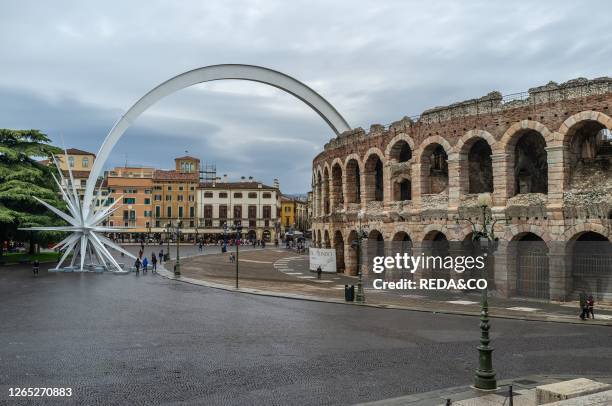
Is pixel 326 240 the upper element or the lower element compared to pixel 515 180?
lower

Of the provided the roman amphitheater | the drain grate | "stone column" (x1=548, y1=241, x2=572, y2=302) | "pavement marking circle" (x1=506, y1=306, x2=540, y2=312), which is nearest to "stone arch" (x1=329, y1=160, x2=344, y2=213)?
Result: the roman amphitheater

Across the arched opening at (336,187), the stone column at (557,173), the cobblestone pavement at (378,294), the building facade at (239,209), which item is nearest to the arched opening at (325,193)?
the arched opening at (336,187)

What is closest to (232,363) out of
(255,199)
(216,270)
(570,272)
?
(570,272)

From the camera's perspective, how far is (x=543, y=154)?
33719 millimetres

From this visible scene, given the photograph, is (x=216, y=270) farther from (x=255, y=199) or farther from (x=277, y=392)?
(x=255, y=199)

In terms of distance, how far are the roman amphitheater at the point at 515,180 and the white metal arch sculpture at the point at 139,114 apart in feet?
67.9

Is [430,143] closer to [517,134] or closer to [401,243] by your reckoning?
[517,134]

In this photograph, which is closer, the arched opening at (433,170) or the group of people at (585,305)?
the group of people at (585,305)

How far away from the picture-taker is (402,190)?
1640 inches

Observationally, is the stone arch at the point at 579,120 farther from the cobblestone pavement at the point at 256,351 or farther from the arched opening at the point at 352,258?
the arched opening at the point at 352,258

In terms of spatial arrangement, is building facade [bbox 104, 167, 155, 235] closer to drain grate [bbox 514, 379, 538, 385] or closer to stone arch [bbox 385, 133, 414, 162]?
stone arch [bbox 385, 133, 414, 162]

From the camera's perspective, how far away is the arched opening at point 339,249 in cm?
4744

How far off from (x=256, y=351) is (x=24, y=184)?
44.1m

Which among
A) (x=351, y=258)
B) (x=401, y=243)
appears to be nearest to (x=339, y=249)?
(x=351, y=258)
